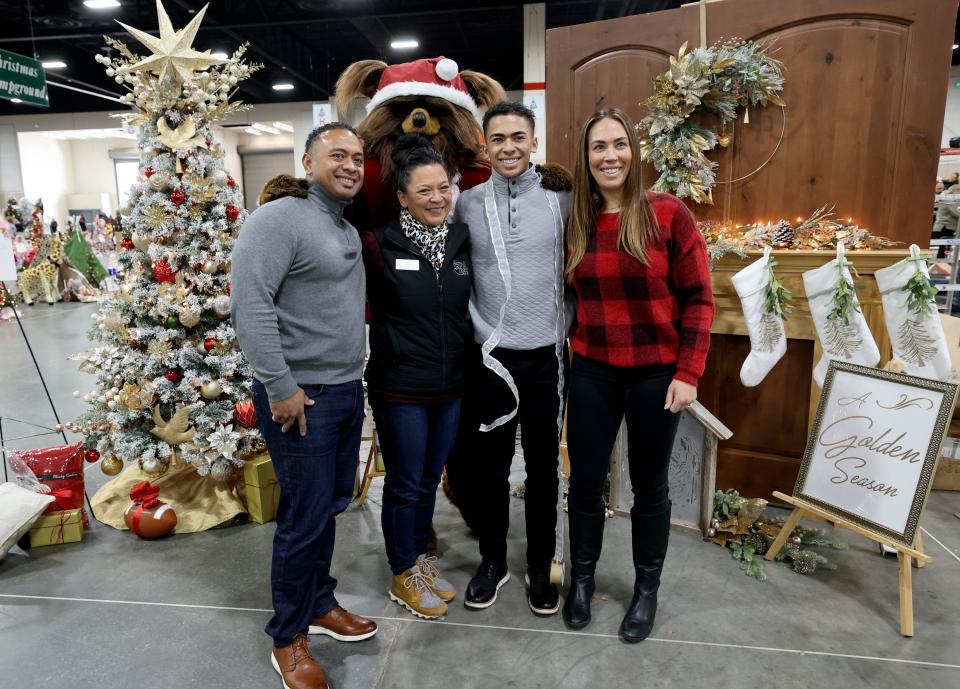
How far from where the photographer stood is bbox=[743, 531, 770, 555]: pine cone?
254 cm

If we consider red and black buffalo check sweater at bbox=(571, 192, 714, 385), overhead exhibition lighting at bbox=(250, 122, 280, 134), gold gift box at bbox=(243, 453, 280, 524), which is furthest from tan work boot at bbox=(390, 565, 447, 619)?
overhead exhibition lighting at bbox=(250, 122, 280, 134)

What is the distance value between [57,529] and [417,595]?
A: 1635mm

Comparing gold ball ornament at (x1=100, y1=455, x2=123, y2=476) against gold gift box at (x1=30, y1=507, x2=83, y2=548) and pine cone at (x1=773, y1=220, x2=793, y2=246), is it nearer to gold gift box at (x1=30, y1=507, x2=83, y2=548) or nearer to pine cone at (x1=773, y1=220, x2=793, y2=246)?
gold gift box at (x1=30, y1=507, x2=83, y2=548)

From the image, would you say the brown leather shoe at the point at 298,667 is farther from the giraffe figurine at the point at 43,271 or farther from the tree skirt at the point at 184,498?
the giraffe figurine at the point at 43,271

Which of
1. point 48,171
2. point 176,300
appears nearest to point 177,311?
point 176,300

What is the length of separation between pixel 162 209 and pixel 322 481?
5.34 ft

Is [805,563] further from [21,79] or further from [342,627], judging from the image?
[21,79]

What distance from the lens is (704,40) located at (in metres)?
2.73

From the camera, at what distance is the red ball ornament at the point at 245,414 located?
2768mm

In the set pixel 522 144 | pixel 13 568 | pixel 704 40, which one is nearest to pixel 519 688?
pixel 522 144

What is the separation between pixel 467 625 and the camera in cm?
210

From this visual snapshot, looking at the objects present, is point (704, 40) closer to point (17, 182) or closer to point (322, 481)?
point (322, 481)

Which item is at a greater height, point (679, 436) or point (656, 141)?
point (656, 141)

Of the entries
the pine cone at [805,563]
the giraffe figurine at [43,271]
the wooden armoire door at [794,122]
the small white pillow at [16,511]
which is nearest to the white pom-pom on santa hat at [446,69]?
the wooden armoire door at [794,122]
